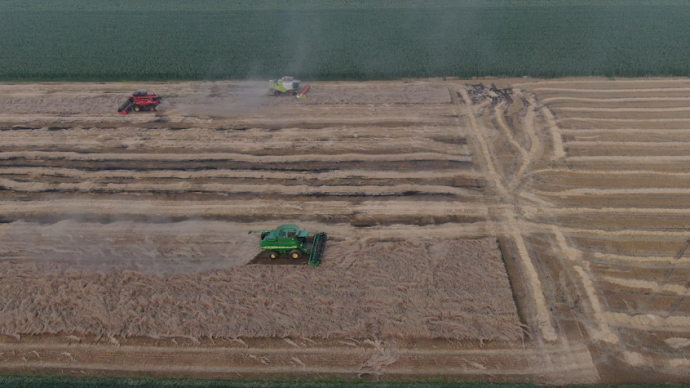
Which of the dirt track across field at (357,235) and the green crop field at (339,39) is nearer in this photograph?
the dirt track across field at (357,235)

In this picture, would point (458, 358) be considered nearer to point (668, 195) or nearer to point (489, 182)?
point (489, 182)

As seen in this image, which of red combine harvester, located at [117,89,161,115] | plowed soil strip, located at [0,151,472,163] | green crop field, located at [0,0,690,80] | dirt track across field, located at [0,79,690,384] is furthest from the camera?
green crop field, located at [0,0,690,80]

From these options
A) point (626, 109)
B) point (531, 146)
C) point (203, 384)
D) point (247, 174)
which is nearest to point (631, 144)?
point (626, 109)

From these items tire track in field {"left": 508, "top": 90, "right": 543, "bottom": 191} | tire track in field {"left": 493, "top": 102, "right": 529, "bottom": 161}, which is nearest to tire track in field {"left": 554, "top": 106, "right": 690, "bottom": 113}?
tire track in field {"left": 508, "top": 90, "right": 543, "bottom": 191}

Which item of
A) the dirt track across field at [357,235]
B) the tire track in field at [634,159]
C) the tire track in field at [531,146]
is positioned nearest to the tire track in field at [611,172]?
the dirt track across field at [357,235]

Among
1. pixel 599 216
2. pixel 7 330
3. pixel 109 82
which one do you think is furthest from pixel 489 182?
pixel 109 82

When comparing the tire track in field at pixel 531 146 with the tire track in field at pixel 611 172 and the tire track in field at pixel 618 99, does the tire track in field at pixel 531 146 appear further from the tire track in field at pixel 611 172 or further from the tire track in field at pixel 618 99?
the tire track in field at pixel 618 99

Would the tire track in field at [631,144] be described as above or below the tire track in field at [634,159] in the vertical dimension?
above

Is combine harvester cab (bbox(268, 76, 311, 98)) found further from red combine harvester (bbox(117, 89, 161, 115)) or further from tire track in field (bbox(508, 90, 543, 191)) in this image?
tire track in field (bbox(508, 90, 543, 191))
